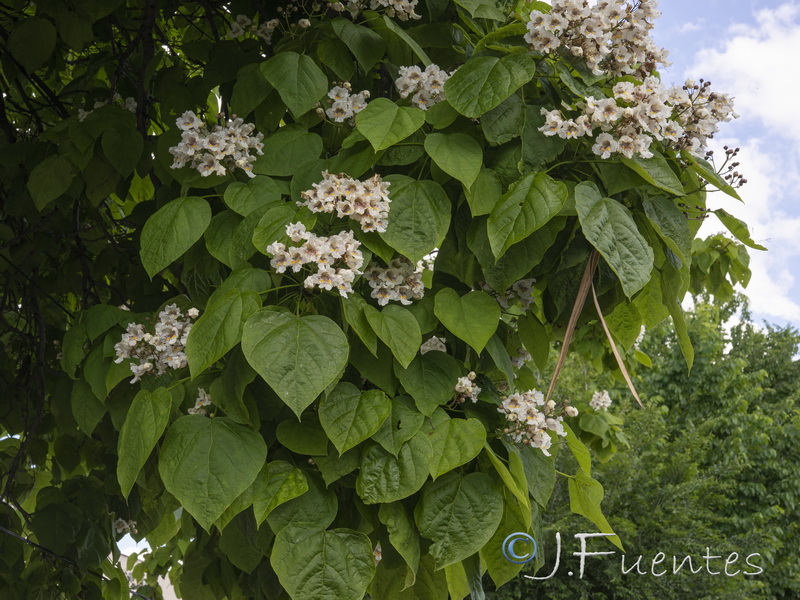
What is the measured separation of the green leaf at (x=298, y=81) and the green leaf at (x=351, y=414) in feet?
1.71

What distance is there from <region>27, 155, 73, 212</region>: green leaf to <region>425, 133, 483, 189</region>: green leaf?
85cm

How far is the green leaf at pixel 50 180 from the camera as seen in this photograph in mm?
1779

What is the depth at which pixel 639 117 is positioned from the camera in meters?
1.34

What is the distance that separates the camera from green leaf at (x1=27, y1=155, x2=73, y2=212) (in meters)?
1.78

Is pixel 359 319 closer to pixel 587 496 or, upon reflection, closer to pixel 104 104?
pixel 587 496

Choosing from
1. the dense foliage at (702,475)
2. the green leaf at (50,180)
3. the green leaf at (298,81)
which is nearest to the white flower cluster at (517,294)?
the green leaf at (298,81)

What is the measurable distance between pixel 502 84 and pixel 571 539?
901 centimetres

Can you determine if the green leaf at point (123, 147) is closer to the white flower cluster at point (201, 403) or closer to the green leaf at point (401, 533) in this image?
the white flower cluster at point (201, 403)

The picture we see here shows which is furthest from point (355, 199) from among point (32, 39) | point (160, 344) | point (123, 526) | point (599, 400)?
point (599, 400)

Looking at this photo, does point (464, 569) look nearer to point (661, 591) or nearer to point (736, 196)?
point (736, 196)

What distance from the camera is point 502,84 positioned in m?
1.37

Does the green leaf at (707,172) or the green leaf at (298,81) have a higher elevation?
the green leaf at (707,172)

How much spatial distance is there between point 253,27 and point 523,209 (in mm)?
906

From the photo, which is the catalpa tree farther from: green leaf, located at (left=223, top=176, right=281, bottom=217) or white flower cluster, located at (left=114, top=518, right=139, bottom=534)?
white flower cluster, located at (left=114, top=518, right=139, bottom=534)
